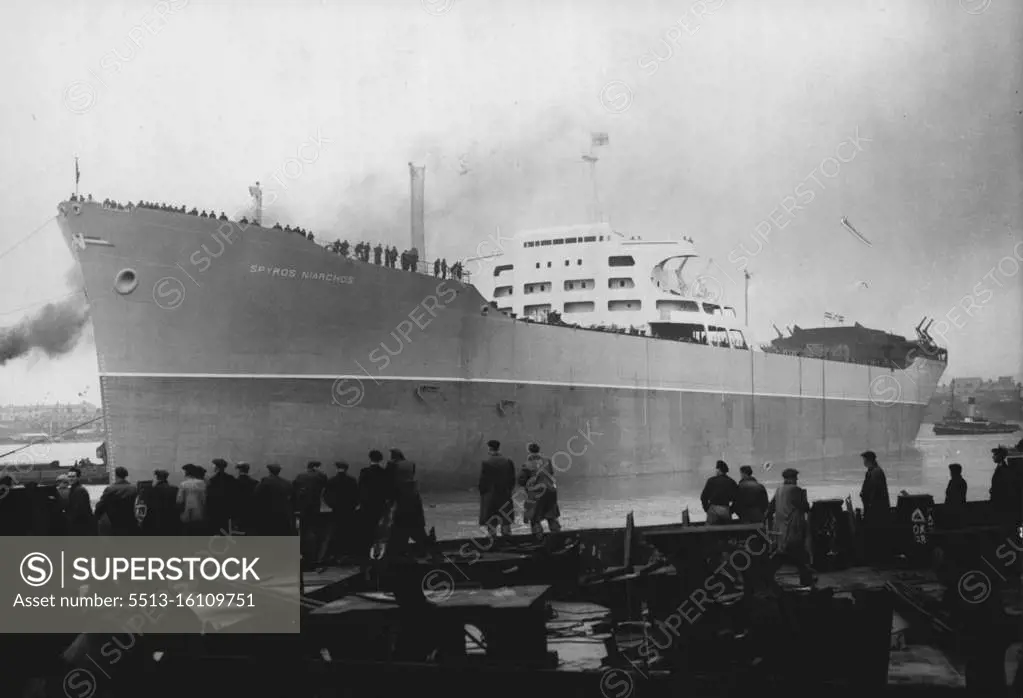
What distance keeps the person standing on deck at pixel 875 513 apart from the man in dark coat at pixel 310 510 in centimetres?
452

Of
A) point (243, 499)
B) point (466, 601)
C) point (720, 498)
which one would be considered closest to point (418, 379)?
point (243, 499)

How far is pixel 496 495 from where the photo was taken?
761cm

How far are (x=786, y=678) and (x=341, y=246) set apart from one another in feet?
41.9

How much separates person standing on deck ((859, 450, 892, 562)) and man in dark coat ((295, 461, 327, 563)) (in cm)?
452

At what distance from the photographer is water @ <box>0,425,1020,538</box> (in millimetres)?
15062

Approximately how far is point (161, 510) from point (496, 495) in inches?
108

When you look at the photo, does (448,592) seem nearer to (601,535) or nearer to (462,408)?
(601,535)

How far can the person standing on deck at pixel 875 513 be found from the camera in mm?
7355

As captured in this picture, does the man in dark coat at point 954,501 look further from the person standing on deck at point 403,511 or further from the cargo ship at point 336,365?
the cargo ship at point 336,365

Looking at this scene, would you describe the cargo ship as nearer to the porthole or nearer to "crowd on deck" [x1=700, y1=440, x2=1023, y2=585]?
the porthole

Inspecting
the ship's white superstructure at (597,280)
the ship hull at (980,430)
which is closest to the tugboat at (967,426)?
the ship hull at (980,430)

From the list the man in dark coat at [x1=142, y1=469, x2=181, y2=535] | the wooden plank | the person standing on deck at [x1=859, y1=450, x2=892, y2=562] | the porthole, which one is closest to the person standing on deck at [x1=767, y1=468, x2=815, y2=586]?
the person standing on deck at [x1=859, y1=450, x2=892, y2=562]

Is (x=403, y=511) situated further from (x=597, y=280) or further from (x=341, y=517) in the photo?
(x=597, y=280)

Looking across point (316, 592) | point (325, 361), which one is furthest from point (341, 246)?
point (316, 592)
